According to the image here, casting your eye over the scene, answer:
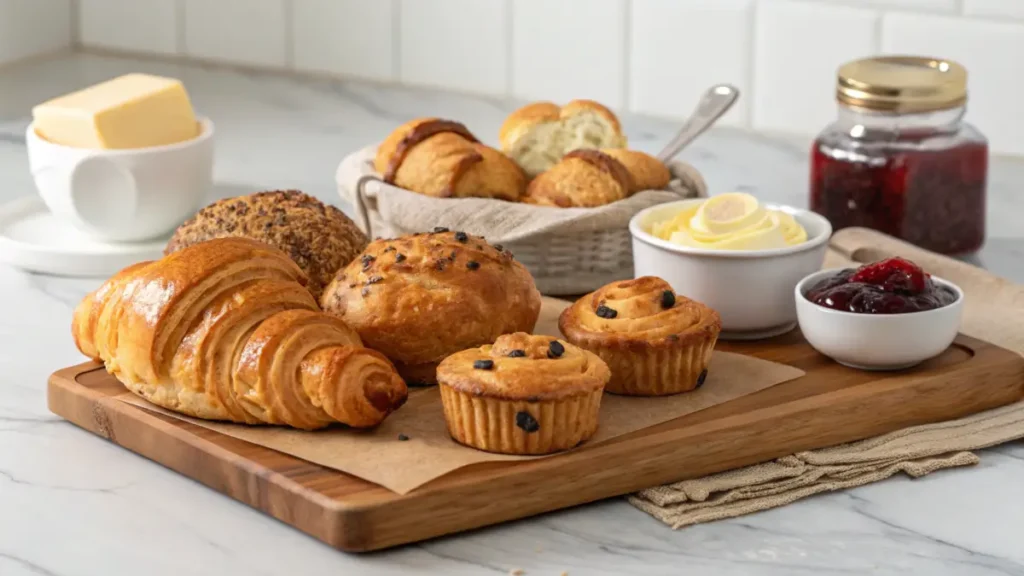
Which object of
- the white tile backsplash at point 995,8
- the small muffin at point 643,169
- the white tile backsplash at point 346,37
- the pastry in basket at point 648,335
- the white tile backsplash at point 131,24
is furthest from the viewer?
the white tile backsplash at point 131,24

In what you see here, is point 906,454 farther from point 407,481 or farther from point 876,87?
point 876,87

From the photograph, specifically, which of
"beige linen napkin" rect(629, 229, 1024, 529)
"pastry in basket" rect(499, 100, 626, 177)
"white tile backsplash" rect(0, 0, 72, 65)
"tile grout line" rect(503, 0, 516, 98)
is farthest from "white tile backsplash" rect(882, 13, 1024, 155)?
"white tile backsplash" rect(0, 0, 72, 65)

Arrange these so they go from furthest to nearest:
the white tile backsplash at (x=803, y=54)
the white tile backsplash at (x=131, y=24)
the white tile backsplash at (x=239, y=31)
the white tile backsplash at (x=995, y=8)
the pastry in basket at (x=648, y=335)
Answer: the white tile backsplash at (x=131, y=24), the white tile backsplash at (x=239, y=31), the white tile backsplash at (x=803, y=54), the white tile backsplash at (x=995, y=8), the pastry in basket at (x=648, y=335)

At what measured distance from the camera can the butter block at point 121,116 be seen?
217 centimetres

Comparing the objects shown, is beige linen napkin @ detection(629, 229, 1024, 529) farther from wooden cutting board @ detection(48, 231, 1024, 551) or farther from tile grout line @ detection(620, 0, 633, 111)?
tile grout line @ detection(620, 0, 633, 111)

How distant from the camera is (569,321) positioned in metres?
1.68

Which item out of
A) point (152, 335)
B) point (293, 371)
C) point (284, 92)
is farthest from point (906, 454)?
point (284, 92)

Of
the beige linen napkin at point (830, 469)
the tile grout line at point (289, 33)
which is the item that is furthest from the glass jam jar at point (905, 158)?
the tile grout line at point (289, 33)

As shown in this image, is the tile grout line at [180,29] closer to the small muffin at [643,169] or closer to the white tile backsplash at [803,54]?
the white tile backsplash at [803,54]

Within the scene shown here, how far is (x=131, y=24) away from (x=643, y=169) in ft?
5.58

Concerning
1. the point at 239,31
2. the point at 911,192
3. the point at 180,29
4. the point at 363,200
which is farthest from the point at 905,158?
the point at 180,29

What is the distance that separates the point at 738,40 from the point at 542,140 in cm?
66

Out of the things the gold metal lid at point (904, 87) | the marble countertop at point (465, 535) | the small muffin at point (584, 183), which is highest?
the gold metal lid at point (904, 87)

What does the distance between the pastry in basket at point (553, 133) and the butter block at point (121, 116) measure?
1.57 ft
